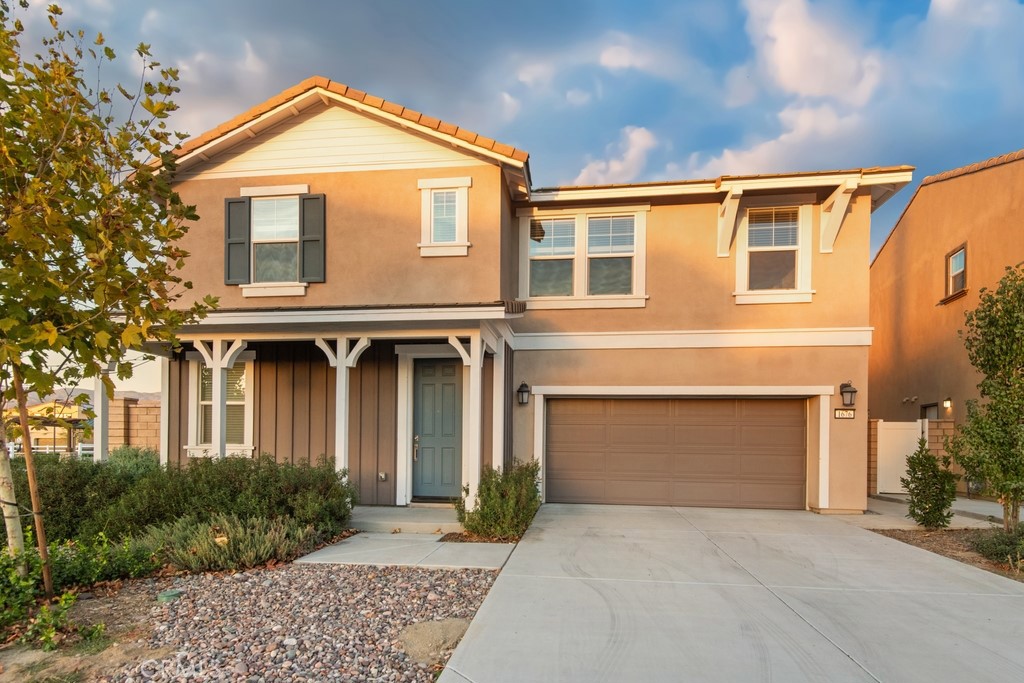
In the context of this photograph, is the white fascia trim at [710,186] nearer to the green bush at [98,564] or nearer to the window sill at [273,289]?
the window sill at [273,289]

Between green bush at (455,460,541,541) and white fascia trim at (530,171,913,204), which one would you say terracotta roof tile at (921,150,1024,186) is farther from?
green bush at (455,460,541,541)

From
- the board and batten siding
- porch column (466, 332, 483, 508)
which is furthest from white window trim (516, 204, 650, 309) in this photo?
porch column (466, 332, 483, 508)

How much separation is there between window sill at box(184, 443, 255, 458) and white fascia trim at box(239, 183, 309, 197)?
4.03 meters

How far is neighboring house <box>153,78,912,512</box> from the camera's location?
8070 millimetres

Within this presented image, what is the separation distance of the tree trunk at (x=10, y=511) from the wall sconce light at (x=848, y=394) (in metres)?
9.96

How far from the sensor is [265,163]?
8539mm

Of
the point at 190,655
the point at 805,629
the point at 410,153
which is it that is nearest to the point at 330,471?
the point at 190,655

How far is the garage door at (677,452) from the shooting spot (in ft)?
29.6

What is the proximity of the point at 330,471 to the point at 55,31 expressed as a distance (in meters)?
5.16

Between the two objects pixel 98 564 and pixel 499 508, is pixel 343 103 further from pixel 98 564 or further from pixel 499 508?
pixel 98 564

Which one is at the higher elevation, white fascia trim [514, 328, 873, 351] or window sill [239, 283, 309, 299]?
window sill [239, 283, 309, 299]

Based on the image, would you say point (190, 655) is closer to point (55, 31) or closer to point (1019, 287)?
point (55, 31)

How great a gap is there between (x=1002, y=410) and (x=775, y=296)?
3.22m
